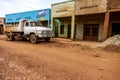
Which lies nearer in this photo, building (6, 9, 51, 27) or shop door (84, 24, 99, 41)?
shop door (84, 24, 99, 41)

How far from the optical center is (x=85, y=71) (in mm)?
5727

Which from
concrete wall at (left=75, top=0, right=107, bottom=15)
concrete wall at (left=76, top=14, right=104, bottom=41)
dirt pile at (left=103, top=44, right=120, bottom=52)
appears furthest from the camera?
concrete wall at (left=76, top=14, right=104, bottom=41)

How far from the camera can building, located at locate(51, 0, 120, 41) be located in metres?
14.3

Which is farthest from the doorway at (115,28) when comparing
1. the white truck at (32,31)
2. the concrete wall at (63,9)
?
the white truck at (32,31)

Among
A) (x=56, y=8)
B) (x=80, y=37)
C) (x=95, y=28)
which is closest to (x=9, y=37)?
(x=56, y=8)

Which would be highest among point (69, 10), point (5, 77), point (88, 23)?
point (69, 10)

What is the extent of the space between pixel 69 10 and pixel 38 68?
1357 cm

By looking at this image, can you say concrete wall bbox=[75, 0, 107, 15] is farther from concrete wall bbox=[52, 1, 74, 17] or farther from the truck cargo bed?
the truck cargo bed

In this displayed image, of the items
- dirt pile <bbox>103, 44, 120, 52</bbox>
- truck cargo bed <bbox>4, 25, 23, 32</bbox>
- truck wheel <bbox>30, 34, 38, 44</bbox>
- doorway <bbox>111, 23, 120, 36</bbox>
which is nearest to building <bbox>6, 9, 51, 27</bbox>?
truck cargo bed <bbox>4, 25, 23, 32</bbox>

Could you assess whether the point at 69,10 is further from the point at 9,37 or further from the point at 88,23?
the point at 9,37

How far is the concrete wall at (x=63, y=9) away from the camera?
18.2 meters

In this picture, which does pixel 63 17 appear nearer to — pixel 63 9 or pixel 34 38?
pixel 63 9

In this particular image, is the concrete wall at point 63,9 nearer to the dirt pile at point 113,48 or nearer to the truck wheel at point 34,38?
the truck wheel at point 34,38

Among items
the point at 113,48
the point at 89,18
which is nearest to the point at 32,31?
the point at 113,48
